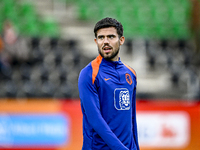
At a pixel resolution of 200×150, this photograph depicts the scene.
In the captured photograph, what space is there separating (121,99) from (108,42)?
0.46 meters

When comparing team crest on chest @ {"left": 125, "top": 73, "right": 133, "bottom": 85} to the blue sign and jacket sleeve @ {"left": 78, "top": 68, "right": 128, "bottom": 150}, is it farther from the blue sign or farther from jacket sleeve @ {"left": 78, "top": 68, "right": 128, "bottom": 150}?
the blue sign

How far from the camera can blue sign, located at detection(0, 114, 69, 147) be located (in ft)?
23.8

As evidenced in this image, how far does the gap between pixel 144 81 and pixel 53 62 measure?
2.78 m

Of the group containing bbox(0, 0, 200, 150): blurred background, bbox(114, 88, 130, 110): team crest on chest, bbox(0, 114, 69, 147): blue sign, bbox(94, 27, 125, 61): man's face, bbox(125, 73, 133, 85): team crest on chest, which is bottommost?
bbox(0, 114, 69, 147): blue sign

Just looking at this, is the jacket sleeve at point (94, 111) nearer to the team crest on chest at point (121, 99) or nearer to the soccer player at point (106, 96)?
the soccer player at point (106, 96)

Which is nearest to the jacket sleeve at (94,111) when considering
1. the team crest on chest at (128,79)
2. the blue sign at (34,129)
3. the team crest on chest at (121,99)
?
the team crest on chest at (121,99)

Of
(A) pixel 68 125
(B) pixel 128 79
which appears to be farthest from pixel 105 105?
(A) pixel 68 125

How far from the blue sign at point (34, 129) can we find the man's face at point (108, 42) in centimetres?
459

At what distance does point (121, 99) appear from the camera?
9.44 ft

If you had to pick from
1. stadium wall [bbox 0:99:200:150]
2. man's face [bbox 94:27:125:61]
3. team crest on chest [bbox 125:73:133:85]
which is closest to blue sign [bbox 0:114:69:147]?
stadium wall [bbox 0:99:200:150]

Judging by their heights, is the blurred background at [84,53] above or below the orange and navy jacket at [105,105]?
above

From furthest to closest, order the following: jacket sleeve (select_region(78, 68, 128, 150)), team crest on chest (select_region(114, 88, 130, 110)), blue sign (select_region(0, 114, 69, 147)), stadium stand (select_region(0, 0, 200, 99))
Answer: stadium stand (select_region(0, 0, 200, 99)) → blue sign (select_region(0, 114, 69, 147)) → team crest on chest (select_region(114, 88, 130, 110)) → jacket sleeve (select_region(78, 68, 128, 150))

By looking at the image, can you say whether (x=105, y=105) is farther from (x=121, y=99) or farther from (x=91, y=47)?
(x=91, y=47)

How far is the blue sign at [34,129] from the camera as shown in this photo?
7254 millimetres
